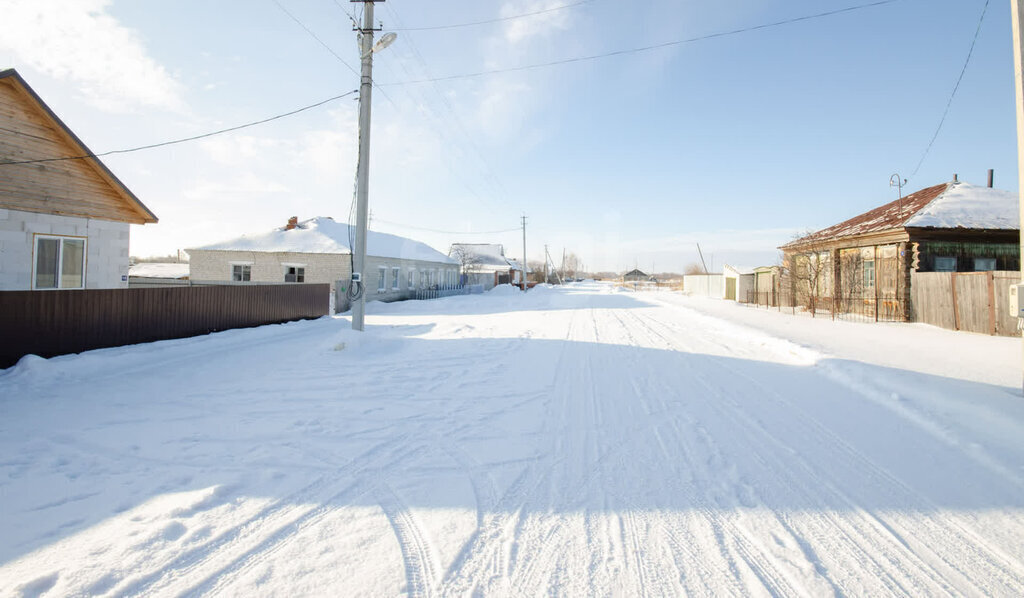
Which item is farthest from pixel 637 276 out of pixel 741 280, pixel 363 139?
pixel 363 139

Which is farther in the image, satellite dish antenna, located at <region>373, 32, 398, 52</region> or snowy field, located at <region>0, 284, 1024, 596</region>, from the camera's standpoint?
satellite dish antenna, located at <region>373, 32, 398, 52</region>

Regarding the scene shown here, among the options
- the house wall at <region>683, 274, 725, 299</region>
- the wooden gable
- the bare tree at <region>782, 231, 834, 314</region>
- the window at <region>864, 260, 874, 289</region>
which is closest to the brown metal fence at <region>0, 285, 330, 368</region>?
the wooden gable

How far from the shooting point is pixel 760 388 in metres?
6.61

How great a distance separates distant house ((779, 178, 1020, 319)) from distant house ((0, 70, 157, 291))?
2339 cm

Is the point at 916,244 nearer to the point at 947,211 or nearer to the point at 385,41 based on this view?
the point at 947,211

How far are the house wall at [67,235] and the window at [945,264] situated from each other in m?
25.9

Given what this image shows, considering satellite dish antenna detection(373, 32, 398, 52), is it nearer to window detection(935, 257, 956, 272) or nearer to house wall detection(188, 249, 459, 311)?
house wall detection(188, 249, 459, 311)

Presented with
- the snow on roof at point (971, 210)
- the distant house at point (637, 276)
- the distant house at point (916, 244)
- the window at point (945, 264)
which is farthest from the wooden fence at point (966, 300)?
the distant house at point (637, 276)

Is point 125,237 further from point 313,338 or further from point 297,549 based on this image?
point 297,549

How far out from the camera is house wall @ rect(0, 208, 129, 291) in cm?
939

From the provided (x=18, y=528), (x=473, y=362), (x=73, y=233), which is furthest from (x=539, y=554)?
(x=73, y=233)

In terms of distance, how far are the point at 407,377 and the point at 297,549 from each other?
15.4ft

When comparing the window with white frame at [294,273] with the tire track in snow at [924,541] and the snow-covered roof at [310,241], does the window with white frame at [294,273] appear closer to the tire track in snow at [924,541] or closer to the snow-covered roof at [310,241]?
the snow-covered roof at [310,241]

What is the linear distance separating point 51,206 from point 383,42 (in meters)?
8.39
